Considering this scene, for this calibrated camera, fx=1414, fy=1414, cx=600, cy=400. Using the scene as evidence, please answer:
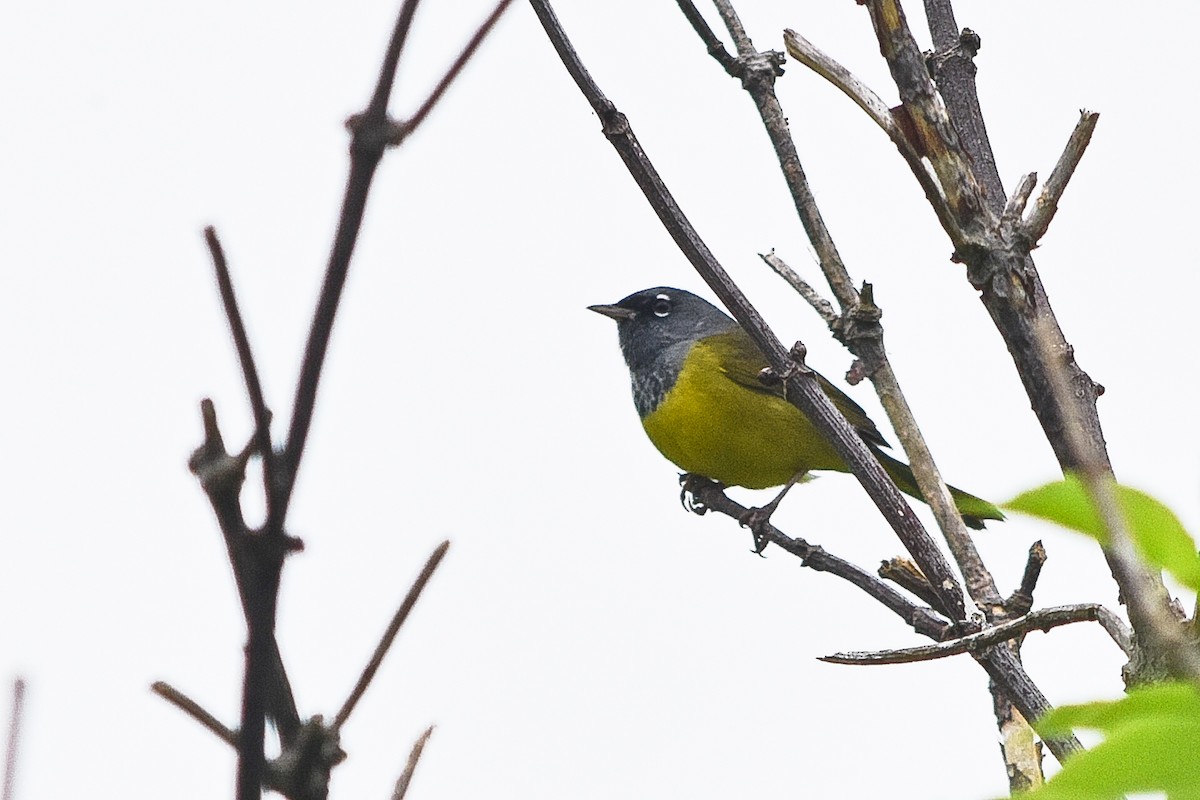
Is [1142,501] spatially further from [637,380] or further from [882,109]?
[637,380]

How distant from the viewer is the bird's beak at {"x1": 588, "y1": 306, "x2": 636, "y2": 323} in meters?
7.20

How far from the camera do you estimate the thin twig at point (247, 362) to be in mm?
637

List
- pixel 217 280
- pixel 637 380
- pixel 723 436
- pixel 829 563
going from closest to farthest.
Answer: pixel 217 280 < pixel 829 563 < pixel 723 436 < pixel 637 380

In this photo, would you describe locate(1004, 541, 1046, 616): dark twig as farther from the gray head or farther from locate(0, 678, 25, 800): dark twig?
the gray head

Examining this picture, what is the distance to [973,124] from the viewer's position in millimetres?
2133

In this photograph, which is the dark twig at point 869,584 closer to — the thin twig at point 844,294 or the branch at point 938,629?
the branch at point 938,629

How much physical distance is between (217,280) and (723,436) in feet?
18.0

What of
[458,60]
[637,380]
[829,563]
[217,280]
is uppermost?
[637,380]

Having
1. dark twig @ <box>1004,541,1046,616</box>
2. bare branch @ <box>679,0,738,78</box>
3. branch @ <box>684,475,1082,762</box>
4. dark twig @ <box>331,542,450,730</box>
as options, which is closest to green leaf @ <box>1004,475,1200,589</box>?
dark twig @ <box>331,542,450,730</box>

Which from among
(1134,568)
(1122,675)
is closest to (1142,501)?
(1134,568)

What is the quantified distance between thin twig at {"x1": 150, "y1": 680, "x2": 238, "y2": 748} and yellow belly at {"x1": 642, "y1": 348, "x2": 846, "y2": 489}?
5369 millimetres

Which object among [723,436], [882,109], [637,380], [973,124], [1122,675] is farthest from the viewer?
[637,380]

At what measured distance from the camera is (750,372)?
6.35m

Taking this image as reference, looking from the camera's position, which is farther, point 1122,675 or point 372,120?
point 1122,675
